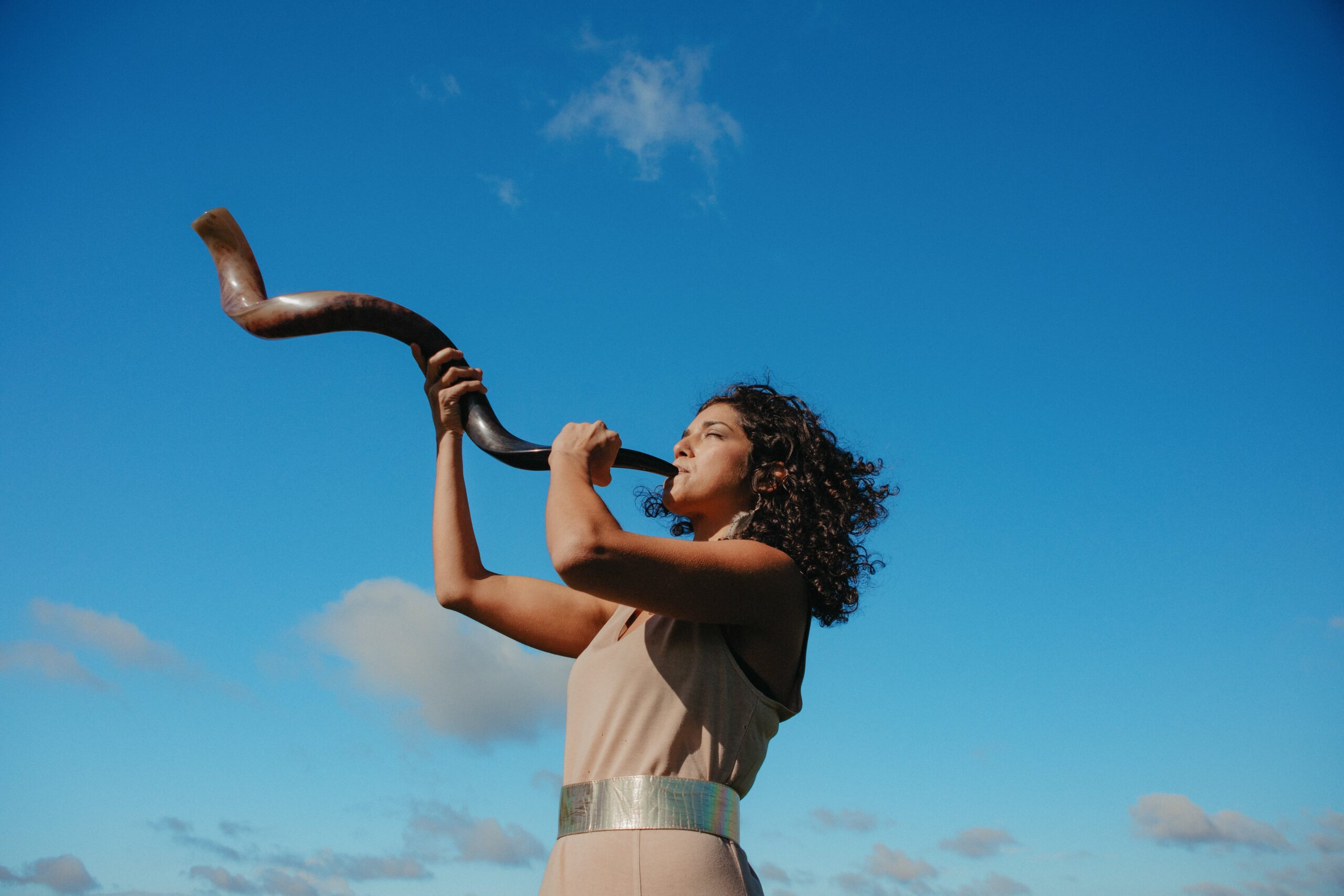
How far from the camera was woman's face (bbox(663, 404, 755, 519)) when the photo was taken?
10.7 ft

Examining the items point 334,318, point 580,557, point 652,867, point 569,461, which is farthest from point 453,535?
point 652,867

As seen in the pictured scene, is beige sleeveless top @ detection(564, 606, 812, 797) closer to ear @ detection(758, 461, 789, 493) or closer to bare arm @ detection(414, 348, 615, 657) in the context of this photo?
bare arm @ detection(414, 348, 615, 657)

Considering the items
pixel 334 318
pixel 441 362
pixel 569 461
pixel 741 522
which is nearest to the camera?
pixel 569 461

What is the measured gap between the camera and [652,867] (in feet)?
7.85

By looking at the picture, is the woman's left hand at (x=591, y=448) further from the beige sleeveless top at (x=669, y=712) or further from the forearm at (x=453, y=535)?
the forearm at (x=453, y=535)

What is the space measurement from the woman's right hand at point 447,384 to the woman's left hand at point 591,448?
0.65 meters

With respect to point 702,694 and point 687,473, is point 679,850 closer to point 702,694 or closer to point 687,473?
point 702,694

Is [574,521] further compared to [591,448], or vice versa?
[591,448]

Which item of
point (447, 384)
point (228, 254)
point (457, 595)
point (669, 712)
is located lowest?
point (669, 712)

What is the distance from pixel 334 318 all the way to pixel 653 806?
1986mm

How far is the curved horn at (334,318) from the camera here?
3275 millimetres

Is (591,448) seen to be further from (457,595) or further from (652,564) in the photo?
(457,595)

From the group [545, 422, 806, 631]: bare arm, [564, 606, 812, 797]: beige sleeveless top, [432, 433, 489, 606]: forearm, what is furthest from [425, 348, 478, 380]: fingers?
[564, 606, 812, 797]: beige sleeveless top

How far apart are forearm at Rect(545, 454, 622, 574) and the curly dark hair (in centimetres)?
67
